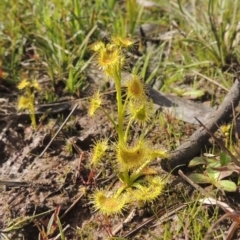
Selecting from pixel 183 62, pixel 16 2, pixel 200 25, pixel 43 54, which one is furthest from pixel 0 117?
pixel 200 25

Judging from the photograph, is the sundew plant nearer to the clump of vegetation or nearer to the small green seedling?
the small green seedling

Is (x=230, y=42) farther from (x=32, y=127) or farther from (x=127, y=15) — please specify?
(x=32, y=127)

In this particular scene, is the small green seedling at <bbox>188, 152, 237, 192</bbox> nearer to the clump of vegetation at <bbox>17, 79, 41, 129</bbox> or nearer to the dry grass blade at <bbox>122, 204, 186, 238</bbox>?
the dry grass blade at <bbox>122, 204, 186, 238</bbox>

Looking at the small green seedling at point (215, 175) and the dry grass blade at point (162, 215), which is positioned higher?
the small green seedling at point (215, 175)

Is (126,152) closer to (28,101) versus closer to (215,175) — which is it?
(215,175)

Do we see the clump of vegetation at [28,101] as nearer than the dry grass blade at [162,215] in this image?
No

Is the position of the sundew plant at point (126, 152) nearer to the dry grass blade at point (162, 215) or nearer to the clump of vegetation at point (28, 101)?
the dry grass blade at point (162, 215)

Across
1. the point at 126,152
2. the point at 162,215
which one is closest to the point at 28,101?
the point at 126,152

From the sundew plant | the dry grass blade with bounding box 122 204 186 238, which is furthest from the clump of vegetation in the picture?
the dry grass blade with bounding box 122 204 186 238

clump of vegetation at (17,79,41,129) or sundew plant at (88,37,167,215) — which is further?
clump of vegetation at (17,79,41,129)

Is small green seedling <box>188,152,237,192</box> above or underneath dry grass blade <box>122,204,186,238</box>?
above

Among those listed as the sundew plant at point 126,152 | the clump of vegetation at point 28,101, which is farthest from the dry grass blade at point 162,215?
the clump of vegetation at point 28,101
